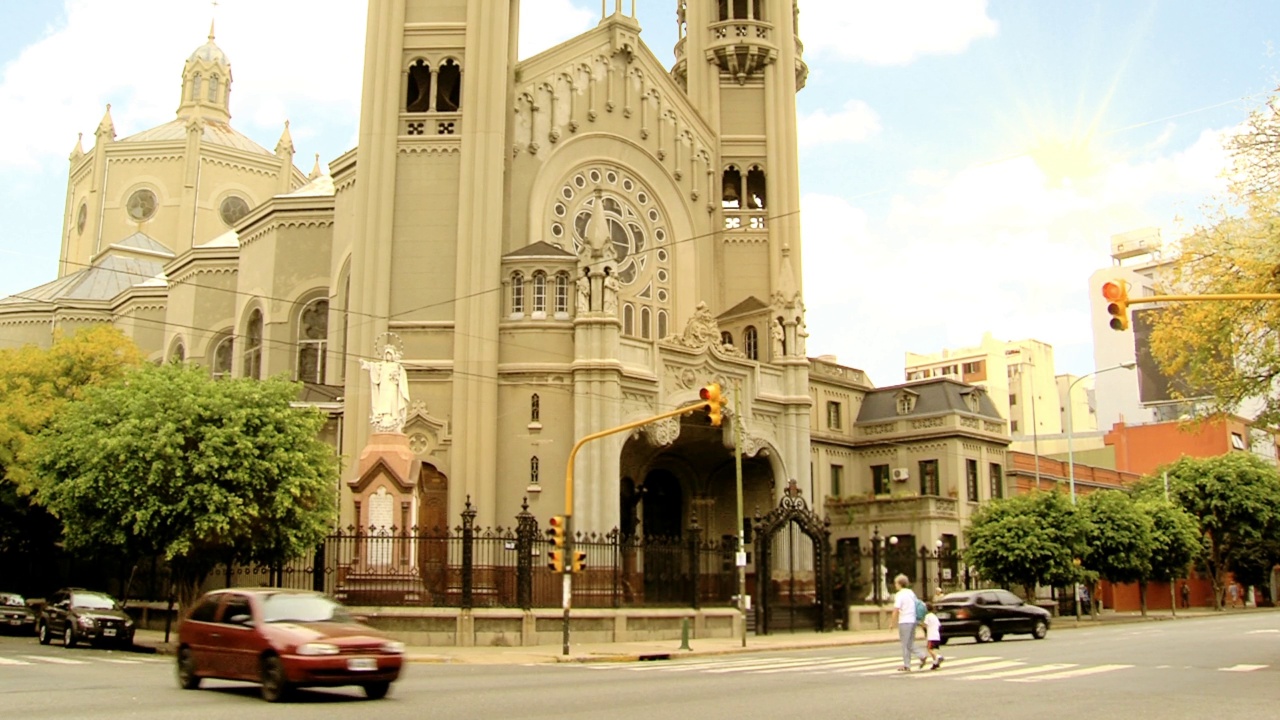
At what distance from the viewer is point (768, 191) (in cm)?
5488

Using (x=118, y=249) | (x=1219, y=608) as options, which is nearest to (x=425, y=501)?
(x=118, y=249)

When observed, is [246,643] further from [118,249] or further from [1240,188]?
[118,249]

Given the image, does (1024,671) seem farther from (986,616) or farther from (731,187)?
(731,187)

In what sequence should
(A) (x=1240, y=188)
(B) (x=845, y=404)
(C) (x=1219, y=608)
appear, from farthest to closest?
(C) (x=1219, y=608) < (B) (x=845, y=404) < (A) (x=1240, y=188)

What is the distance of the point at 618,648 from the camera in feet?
101

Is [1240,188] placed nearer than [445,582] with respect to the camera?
Yes

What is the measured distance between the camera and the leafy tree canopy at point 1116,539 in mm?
50688

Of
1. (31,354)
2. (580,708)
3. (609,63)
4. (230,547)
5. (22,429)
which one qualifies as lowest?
(580,708)

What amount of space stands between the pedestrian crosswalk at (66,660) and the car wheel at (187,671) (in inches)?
264

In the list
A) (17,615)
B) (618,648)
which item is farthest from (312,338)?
(618,648)

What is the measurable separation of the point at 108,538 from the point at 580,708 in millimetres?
22767

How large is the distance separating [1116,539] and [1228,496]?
19.2 m

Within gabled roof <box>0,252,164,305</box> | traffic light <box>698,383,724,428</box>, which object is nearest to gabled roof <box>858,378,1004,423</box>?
traffic light <box>698,383,724,428</box>

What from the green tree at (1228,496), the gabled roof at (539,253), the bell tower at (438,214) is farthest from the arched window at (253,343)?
the green tree at (1228,496)
